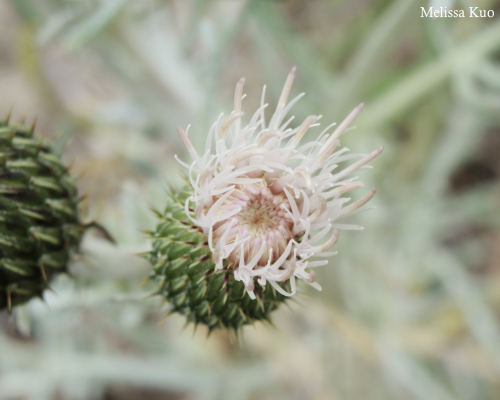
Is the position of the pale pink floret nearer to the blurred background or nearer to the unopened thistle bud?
the unopened thistle bud

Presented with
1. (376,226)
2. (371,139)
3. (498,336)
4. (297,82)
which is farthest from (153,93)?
(498,336)

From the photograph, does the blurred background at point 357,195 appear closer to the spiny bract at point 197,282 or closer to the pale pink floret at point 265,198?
the spiny bract at point 197,282

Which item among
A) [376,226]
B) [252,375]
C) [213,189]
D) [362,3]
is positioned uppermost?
[362,3]

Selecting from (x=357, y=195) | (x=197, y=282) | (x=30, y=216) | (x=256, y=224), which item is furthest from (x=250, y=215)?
(x=357, y=195)

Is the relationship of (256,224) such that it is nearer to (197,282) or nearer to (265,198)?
(265,198)

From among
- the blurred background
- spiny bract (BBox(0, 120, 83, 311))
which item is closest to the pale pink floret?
spiny bract (BBox(0, 120, 83, 311))

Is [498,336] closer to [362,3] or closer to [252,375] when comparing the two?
[252,375]

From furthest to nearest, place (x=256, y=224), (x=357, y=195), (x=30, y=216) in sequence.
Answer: (x=357, y=195) < (x=30, y=216) < (x=256, y=224)
